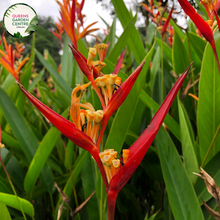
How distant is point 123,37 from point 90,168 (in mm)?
363

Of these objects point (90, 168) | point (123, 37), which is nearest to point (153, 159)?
point (90, 168)

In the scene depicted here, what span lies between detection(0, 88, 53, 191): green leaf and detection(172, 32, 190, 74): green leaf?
1.66 feet

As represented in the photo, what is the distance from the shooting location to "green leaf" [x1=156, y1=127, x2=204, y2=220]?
1.13 ft

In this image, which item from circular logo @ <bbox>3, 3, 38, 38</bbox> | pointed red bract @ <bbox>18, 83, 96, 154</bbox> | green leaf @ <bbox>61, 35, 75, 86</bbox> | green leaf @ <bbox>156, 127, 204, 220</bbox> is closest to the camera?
pointed red bract @ <bbox>18, 83, 96, 154</bbox>

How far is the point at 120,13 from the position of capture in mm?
598

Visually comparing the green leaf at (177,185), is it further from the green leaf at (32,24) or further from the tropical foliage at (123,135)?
the green leaf at (32,24)

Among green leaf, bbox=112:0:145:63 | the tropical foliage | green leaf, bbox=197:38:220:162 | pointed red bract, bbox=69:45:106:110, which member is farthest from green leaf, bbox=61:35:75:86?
pointed red bract, bbox=69:45:106:110

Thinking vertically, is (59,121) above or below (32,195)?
above

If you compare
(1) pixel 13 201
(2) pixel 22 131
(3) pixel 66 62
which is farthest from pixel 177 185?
(3) pixel 66 62

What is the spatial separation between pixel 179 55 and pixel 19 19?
0.48m

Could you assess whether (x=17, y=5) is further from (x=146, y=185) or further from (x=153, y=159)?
(x=146, y=185)

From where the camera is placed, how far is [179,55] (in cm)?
67

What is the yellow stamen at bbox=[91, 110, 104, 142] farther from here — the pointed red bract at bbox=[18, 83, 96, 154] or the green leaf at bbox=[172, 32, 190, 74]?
the green leaf at bbox=[172, 32, 190, 74]

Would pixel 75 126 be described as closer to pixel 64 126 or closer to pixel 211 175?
pixel 64 126
